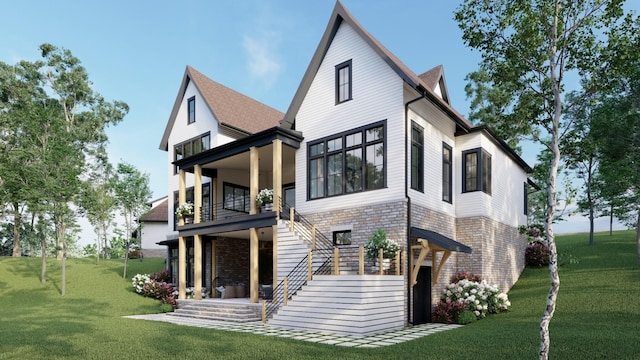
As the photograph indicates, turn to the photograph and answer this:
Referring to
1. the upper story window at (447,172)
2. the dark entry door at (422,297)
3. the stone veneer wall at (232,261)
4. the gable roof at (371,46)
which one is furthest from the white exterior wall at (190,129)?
the dark entry door at (422,297)

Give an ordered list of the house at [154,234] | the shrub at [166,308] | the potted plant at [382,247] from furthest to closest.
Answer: the house at [154,234] → the shrub at [166,308] → the potted plant at [382,247]

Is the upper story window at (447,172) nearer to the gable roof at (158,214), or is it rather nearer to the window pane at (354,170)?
the window pane at (354,170)

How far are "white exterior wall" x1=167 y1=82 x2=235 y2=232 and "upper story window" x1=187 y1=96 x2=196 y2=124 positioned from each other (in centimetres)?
18

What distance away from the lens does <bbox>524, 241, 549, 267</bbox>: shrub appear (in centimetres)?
2114

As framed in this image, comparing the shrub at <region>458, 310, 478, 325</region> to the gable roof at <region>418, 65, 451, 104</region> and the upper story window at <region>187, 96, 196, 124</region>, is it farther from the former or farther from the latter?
the upper story window at <region>187, 96, 196, 124</region>

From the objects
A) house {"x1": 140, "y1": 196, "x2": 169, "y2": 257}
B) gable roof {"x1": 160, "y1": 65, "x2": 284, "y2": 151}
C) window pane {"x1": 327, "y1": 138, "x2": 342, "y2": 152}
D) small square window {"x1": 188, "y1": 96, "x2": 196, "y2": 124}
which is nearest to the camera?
window pane {"x1": 327, "y1": 138, "x2": 342, "y2": 152}

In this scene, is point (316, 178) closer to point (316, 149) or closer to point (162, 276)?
point (316, 149)

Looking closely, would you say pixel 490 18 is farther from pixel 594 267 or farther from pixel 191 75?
pixel 191 75

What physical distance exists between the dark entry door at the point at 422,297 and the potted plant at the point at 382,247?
2.21 m

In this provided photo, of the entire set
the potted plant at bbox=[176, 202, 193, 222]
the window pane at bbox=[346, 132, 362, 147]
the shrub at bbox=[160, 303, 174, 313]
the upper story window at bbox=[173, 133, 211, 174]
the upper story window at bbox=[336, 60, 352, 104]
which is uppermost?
the upper story window at bbox=[336, 60, 352, 104]

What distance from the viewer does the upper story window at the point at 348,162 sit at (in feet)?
48.9

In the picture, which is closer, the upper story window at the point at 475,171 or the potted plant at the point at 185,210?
the upper story window at the point at 475,171

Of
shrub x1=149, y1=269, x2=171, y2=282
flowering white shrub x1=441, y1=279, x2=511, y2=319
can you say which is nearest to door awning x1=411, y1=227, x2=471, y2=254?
flowering white shrub x1=441, y1=279, x2=511, y2=319

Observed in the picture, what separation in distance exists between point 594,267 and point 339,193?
38.9 feet
